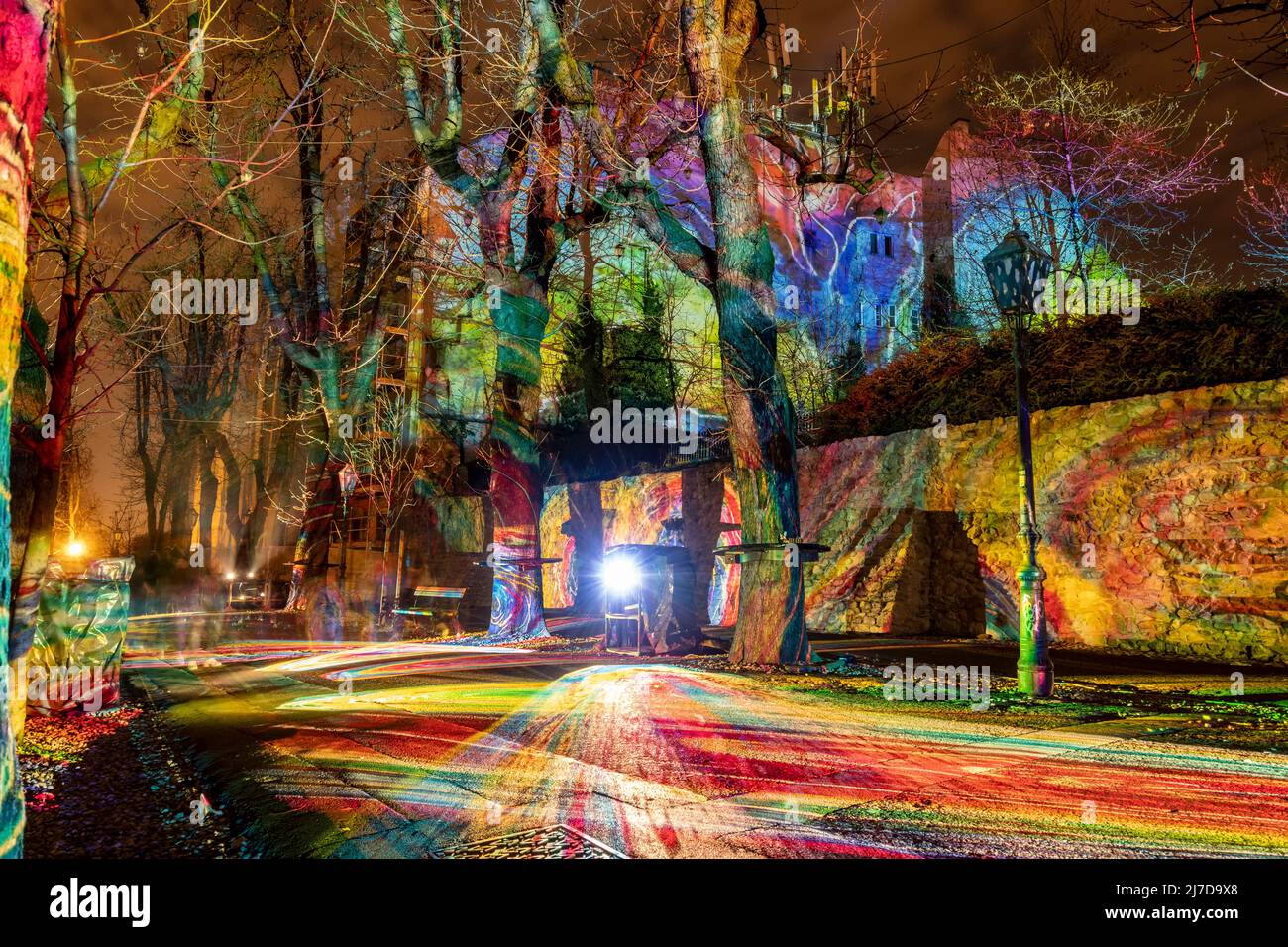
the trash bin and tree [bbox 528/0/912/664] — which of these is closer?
the trash bin

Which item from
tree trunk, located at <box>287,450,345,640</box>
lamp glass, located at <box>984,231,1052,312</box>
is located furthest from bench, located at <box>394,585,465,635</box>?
lamp glass, located at <box>984,231,1052,312</box>

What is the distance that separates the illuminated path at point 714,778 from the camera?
399 cm

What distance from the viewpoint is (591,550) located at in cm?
2362

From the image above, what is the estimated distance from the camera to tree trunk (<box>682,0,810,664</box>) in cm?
1016

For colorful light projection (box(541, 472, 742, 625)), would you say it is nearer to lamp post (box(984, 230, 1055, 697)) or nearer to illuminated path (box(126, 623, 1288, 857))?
lamp post (box(984, 230, 1055, 697))

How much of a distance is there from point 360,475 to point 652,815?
21.0 metres

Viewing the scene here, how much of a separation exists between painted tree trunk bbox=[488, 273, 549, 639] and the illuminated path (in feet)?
21.3

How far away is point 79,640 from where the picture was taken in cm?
733

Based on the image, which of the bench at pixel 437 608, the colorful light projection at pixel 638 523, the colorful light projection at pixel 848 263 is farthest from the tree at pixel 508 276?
the colorful light projection at pixel 848 263

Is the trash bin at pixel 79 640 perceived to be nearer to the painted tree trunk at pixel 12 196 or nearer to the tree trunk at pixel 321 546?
the painted tree trunk at pixel 12 196

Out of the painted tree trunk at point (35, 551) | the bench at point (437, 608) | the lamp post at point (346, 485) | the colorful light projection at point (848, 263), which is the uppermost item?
the colorful light projection at point (848, 263)

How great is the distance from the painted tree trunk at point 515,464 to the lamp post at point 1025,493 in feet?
30.1
